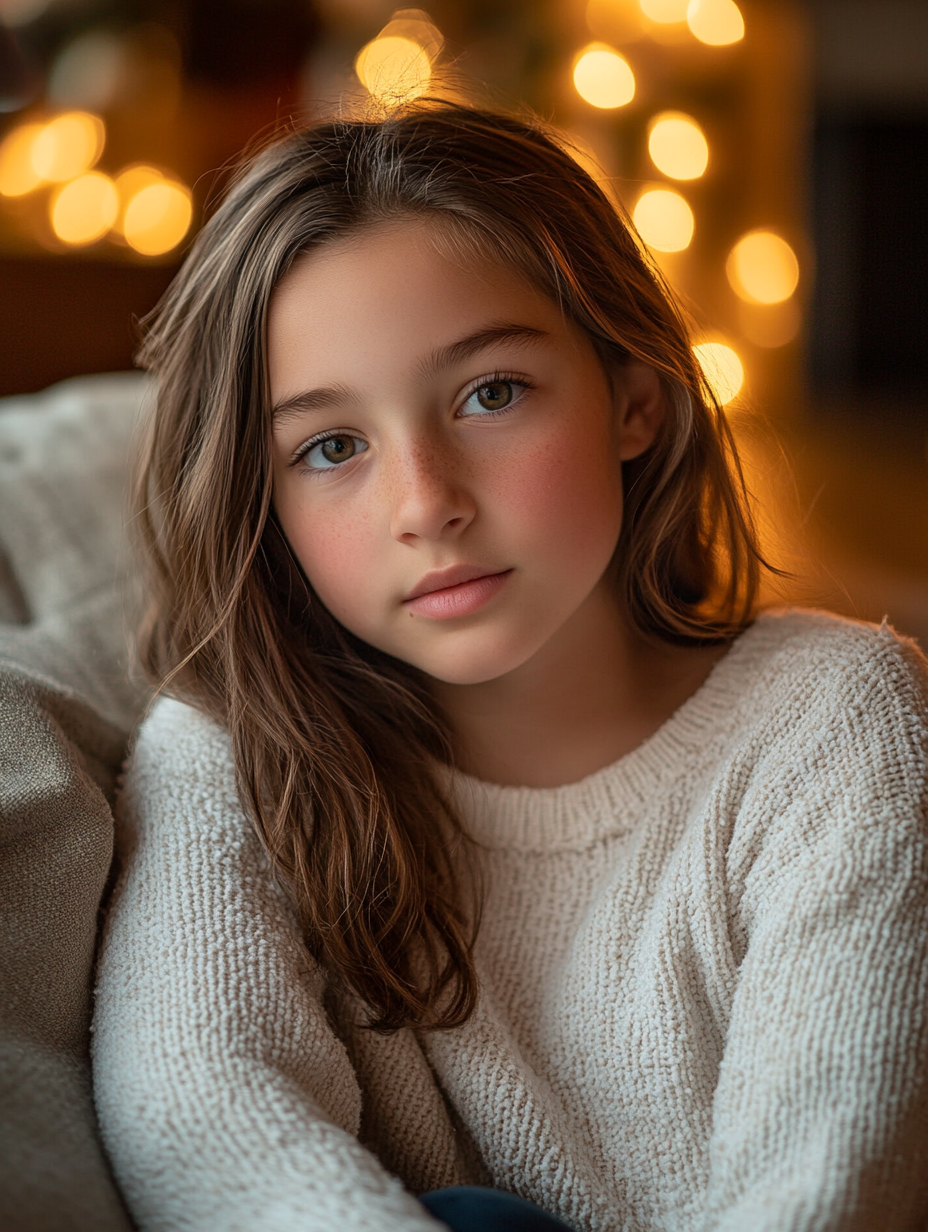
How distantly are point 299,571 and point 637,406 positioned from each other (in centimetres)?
33

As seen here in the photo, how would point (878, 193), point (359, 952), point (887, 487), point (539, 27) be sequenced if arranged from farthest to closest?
point (878, 193) → point (887, 487) → point (539, 27) → point (359, 952)

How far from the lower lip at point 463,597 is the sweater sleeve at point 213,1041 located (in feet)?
0.70

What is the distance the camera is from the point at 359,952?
80 cm

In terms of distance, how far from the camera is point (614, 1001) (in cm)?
80

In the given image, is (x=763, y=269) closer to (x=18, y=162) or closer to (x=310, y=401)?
(x=18, y=162)

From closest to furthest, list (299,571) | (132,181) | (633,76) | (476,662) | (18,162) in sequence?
(476,662) → (299,571) → (18,162) → (132,181) → (633,76)

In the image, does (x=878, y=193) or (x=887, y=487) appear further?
(x=878, y=193)

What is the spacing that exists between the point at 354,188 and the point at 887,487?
11.5 ft

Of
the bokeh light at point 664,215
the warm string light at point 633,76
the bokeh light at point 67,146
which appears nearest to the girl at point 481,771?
the warm string light at point 633,76

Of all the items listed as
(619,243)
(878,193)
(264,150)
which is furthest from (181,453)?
(878,193)

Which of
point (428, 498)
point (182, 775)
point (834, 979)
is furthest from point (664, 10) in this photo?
point (834, 979)

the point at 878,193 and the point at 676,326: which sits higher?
the point at 878,193

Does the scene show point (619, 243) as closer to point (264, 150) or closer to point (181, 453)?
point (264, 150)

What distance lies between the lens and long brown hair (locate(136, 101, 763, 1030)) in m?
0.82
